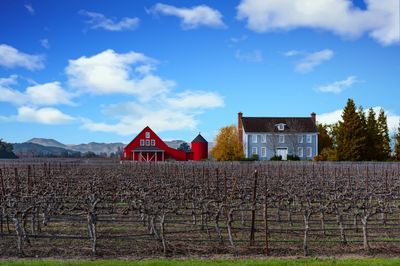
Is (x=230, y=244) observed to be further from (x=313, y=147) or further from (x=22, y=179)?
(x=313, y=147)

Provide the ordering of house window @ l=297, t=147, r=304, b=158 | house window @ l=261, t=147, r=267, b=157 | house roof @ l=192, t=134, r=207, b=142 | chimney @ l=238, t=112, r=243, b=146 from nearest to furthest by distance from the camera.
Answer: house window @ l=297, t=147, r=304, b=158
house window @ l=261, t=147, r=267, b=157
chimney @ l=238, t=112, r=243, b=146
house roof @ l=192, t=134, r=207, b=142

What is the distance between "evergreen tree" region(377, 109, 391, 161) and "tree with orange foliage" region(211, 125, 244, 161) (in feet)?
55.8

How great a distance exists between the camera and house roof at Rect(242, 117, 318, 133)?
65.6m

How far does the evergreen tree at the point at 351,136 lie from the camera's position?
5344cm

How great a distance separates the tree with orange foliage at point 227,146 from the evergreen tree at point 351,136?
46.6 ft

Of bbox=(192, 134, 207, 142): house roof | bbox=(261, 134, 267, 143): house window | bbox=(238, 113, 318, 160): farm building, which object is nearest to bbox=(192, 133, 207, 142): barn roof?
bbox=(192, 134, 207, 142): house roof

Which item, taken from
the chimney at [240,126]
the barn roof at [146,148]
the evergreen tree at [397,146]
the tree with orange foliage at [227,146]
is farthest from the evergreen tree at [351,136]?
the barn roof at [146,148]

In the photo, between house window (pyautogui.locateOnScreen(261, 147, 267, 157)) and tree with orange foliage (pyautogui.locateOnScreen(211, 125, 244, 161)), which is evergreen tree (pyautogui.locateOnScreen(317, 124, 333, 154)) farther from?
tree with orange foliage (pyautogui.locateOnScreen(211, 125, 244, 161))

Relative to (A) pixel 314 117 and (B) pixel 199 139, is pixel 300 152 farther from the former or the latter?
(B) pixel 199 139

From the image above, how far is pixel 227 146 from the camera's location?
6581 centimetres

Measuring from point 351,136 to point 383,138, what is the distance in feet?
20.5

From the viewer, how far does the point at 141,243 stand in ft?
39.5

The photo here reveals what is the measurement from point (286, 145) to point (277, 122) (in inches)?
155

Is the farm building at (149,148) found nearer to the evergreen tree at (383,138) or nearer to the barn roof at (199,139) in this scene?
the barn roof at (199,139)
